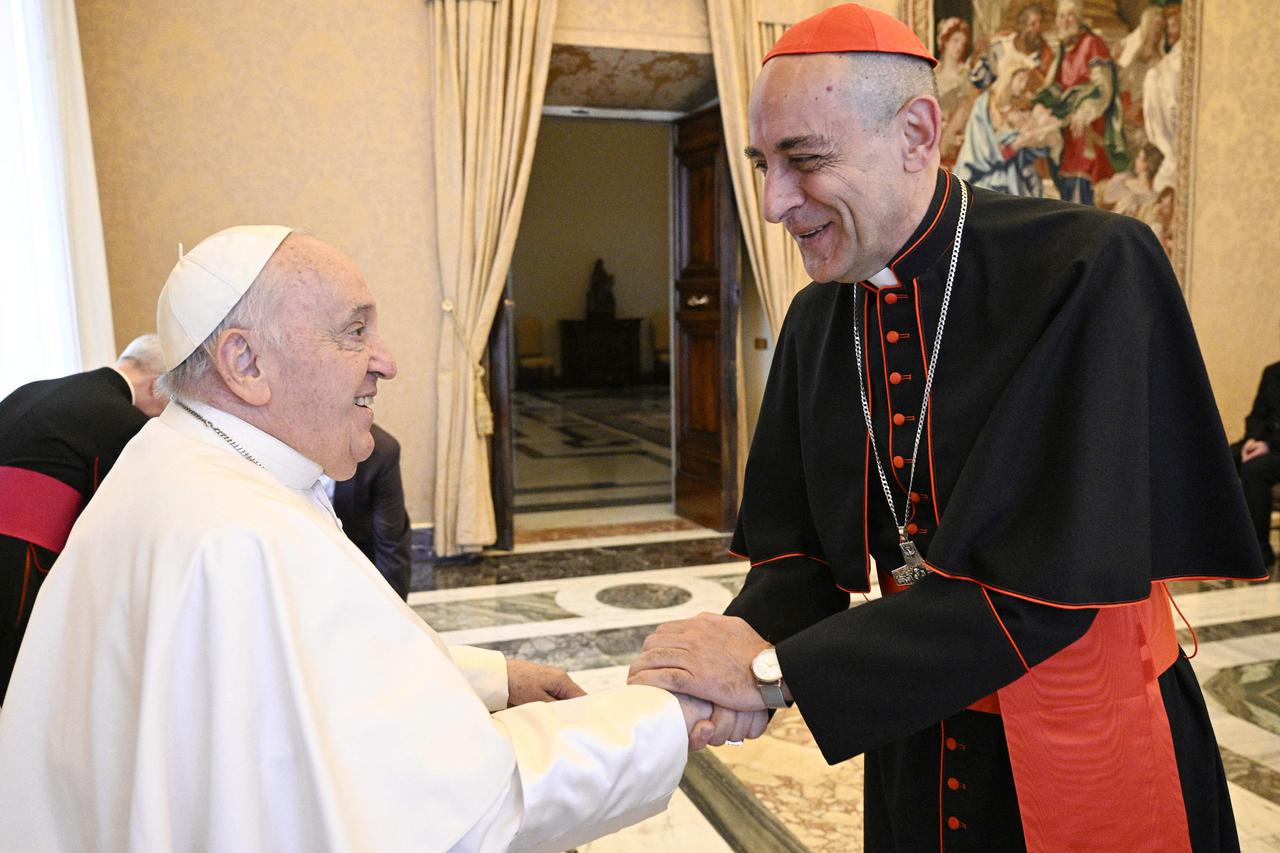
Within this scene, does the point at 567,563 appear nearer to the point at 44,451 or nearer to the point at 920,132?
the point at 44,451

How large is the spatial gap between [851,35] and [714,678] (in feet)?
3.27

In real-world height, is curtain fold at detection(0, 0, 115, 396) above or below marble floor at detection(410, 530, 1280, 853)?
above

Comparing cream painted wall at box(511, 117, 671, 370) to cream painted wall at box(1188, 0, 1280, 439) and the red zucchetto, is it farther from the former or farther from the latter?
the red zucchetto

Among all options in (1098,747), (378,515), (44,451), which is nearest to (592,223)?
(378,515)

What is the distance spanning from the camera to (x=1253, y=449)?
6.54m

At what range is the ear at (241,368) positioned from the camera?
1.61m

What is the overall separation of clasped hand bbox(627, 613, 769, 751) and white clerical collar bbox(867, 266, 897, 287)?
0.61 m

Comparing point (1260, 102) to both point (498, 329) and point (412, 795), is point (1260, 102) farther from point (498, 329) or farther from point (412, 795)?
point (412, 795)

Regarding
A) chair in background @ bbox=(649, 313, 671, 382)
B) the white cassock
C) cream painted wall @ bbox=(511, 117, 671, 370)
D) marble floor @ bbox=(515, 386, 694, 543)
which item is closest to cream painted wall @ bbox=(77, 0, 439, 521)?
marble floor @ bbox=(515, 386, 694, 543)

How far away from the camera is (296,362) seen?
A: 5.37ft

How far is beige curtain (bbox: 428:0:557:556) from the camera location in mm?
6266

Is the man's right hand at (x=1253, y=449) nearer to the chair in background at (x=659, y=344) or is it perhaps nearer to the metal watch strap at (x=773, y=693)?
the metal watch strap at (x=773, y=693)

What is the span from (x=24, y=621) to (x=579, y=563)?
390cm

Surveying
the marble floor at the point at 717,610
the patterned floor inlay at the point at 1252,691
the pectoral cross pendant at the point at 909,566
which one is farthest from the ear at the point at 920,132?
the patterned floor inlay at the point at 1252,691
